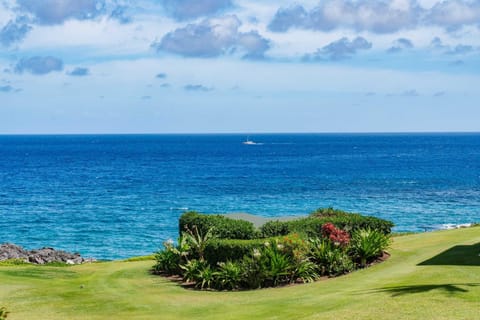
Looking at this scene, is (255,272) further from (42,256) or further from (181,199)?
(181,199)

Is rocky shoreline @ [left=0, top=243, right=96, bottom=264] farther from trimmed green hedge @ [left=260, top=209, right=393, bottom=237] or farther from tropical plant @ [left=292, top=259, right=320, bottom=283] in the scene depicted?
tropical plant @ [left=292, top=259, right=320, bottom=283]

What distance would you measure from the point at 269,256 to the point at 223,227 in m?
3.25

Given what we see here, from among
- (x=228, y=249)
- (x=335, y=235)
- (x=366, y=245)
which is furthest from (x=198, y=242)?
(x=366, y=245)

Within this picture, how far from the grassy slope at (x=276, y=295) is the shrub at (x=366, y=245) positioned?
610 millimetres

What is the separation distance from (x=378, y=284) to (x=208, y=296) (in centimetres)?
512

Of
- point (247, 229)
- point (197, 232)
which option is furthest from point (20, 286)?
point (247, 229)

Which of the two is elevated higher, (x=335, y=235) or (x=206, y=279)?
(x=335, y=235)

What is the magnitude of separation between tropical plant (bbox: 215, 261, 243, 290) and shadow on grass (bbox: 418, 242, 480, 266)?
241 inches

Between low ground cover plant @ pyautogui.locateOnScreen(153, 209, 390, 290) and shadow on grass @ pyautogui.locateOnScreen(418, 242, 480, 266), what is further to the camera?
shadow on grass @ pyautogui.locateOnScreen(418, 242, 480, 266)

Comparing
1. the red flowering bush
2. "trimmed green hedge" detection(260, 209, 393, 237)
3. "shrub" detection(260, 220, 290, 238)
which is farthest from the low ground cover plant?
"shrub" detection(260, 220, 290, 238)

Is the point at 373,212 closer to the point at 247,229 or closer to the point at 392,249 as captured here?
the point at 392,249

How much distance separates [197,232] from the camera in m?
23.2

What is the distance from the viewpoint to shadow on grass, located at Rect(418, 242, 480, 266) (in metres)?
20.5

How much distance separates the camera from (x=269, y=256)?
2009cm
